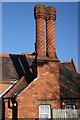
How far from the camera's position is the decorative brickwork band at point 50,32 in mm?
24328

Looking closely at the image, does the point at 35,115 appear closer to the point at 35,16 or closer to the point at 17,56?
the point at 35,16

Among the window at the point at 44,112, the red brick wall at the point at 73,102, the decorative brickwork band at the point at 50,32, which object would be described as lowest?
the window at the point at 44,112

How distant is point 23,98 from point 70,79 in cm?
692

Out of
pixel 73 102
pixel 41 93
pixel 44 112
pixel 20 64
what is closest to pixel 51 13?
pixel 41 93

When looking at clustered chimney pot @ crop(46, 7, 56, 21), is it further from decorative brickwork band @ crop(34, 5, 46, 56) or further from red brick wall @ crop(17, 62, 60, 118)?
red brick wall @ crop(17, 62, 60, 118)

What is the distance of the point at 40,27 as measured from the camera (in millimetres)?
24469

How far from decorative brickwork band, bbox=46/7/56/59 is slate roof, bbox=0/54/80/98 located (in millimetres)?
2815

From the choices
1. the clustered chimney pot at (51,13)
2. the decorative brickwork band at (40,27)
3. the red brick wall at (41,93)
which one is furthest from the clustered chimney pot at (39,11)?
the red brick wall at (41,93)

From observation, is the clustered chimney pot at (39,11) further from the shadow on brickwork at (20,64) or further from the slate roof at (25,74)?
the shadow on brickwork at (20,64)

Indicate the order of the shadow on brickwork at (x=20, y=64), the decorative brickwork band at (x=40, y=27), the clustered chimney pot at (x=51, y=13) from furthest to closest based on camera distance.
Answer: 1. the shadow on brickwork at (x=20, y=64)
2. the clustered chimney pot at (x=51, y=13)
3. the decorative brickwork band at (x=40, y=27)

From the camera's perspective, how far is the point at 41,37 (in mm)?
24234

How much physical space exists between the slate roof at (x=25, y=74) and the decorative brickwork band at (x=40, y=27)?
265cm

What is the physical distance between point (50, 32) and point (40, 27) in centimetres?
99

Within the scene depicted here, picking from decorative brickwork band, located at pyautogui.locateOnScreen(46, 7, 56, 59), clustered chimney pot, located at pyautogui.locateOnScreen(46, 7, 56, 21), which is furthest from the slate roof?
clustered chimney pot, located at pyautogui.locateOnScreen(46, 7, 56, 21)
